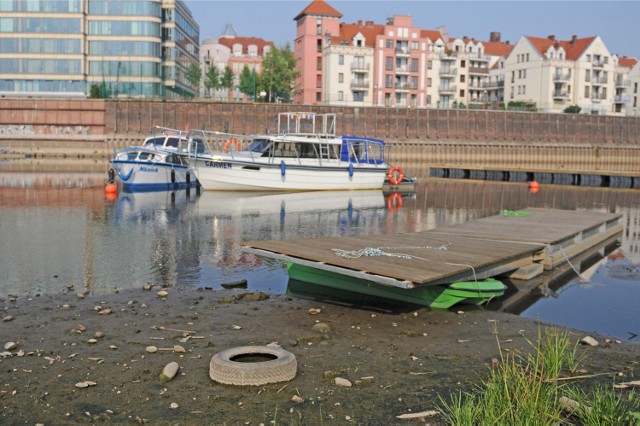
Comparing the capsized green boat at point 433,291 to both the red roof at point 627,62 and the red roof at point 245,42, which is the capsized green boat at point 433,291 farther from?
the red roof at point 245,42

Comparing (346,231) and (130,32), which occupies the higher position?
(130,32)

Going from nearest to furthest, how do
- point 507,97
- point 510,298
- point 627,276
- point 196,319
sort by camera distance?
point 196,319
point 510,298
point 627,276
point 507,97

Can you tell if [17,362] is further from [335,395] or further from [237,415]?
[335,395]

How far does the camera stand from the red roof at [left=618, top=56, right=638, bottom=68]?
138 m

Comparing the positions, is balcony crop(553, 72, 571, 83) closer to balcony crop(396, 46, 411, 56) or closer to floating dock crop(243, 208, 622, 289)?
balcony crop(396, 46, 411, 56)

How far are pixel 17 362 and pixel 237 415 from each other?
11.2 ft

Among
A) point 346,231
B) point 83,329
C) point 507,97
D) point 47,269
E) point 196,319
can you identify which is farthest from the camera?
point 507,97

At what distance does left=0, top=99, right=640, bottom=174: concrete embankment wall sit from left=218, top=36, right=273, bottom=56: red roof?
8624cm

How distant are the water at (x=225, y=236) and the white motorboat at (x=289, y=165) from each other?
4.60ft

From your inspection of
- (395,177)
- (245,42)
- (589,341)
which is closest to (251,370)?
(589,341)

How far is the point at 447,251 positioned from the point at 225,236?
937cm

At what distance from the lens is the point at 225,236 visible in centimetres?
2244

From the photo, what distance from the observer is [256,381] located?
8328 mm

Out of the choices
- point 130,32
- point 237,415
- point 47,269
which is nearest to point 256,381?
point 237,415
